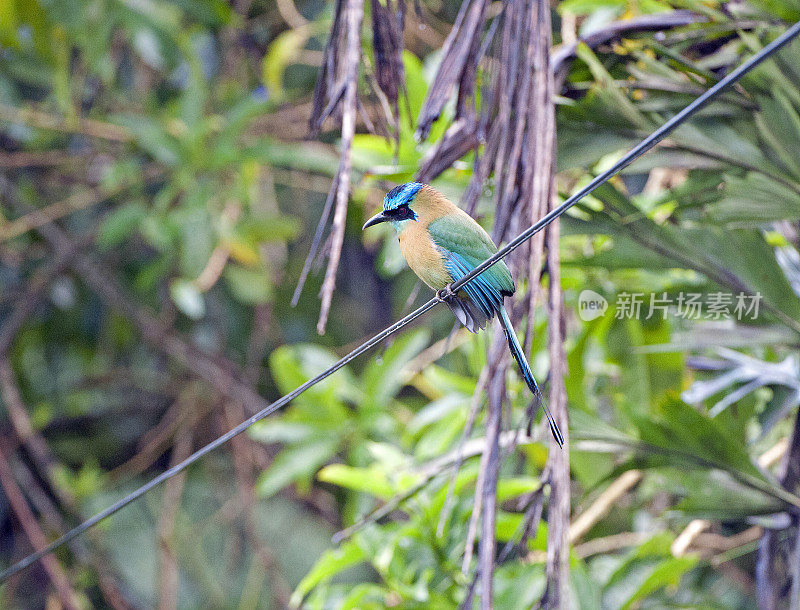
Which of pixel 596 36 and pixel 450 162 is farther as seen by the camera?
pixel 596 36

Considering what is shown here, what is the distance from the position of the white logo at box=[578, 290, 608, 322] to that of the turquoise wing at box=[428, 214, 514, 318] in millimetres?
918

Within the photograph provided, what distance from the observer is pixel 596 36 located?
64.6 inches

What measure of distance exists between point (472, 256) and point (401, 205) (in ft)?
0.41

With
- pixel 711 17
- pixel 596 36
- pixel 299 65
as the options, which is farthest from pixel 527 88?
pixel 299 65

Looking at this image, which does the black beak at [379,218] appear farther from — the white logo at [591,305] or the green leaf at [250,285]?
the green leaf at [250,285]

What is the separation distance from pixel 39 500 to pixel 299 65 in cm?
250

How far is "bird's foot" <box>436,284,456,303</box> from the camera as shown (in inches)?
40.2

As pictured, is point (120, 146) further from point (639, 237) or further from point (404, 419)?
point (639, 237)

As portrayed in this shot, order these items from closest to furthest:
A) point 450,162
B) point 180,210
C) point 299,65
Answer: point 450,162 → point 180,210 → point 299,65

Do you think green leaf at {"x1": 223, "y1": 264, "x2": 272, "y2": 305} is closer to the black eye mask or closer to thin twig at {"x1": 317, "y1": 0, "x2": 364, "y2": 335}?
thin twig at {"x1": 317, "y1": 0, "x2": 364, "y2": 335}

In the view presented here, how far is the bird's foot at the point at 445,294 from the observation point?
3.35 feet

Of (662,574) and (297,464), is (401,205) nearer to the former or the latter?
(662,574)

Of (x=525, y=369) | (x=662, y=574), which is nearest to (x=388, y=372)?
(x=662, y=574)

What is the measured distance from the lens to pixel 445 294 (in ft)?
3.38
